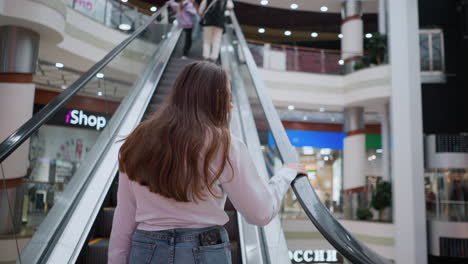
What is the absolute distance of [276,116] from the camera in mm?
3105

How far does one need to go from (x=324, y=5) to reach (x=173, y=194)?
16.3 m

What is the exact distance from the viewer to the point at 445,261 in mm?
10578

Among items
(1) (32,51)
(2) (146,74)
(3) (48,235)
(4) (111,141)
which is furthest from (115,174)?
(1) (32,51)

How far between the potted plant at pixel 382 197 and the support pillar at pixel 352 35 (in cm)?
387

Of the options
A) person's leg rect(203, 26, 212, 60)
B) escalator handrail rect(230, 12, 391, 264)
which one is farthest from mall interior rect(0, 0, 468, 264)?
person's leg rect(203, 26, 212, 60)

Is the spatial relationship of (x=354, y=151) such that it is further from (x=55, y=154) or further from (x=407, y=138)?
(x=55, y=154)

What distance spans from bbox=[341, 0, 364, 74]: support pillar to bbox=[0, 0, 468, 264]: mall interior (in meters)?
0.05

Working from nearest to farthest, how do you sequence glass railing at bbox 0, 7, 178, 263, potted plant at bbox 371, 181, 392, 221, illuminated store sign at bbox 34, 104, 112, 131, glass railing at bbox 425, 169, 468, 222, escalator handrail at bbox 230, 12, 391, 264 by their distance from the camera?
escalator handrail at bbox 230, 12, 391, 264 < glass railing at bbox 0, 7, 178, 263 < illuminated store sign at bbox 34, 104, 112, 131 < glass railing at bbox 425, 169, 468, 222 < potted plant at bbox 371, 181, 392, 221

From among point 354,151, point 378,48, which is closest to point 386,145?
point 354,151

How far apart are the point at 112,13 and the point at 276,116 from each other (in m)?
7.92

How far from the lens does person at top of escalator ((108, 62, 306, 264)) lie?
1.29 metres

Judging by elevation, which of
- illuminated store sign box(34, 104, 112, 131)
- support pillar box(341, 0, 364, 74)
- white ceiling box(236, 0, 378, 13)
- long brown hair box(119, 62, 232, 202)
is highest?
white ceiling box(236, 0, 378, 13)

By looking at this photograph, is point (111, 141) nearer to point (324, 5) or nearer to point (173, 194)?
point (173, 194)

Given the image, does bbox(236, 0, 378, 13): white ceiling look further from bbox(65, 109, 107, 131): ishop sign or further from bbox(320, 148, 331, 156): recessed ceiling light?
bbox(65, 109, 107, 131): ishop sign
